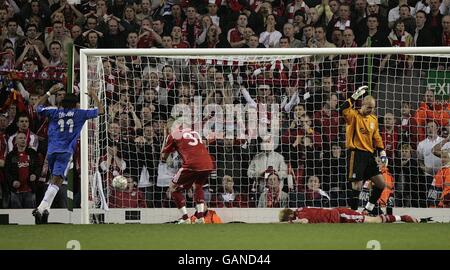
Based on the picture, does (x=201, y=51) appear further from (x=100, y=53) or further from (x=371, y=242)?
(x=371, y=242)

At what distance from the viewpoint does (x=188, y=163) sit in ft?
51.0

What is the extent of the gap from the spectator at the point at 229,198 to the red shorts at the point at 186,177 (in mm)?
921

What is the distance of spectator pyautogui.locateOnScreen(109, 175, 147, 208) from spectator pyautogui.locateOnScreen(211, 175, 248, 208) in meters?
1.21

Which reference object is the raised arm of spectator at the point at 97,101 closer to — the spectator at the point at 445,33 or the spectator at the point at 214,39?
the spectator at the point at 214,39

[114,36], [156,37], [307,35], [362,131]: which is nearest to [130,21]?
[114,36]

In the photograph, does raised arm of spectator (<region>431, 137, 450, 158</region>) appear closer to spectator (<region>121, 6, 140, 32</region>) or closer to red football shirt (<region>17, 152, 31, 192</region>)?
spectator (<region>121, 6, 140, 32</region>)

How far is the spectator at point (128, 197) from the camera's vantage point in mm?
16328

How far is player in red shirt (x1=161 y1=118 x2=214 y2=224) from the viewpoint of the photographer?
51.0 feet

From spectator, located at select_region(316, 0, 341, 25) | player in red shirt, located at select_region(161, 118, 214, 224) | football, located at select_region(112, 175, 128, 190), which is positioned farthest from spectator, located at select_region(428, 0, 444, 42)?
football, located at select_region(112, 175, 128, 190)

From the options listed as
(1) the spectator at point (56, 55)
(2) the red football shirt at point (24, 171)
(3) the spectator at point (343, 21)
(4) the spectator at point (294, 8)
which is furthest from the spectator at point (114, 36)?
(3) the spectator at point (343, 21)

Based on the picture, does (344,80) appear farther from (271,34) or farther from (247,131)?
(271,34)

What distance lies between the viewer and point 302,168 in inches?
652
